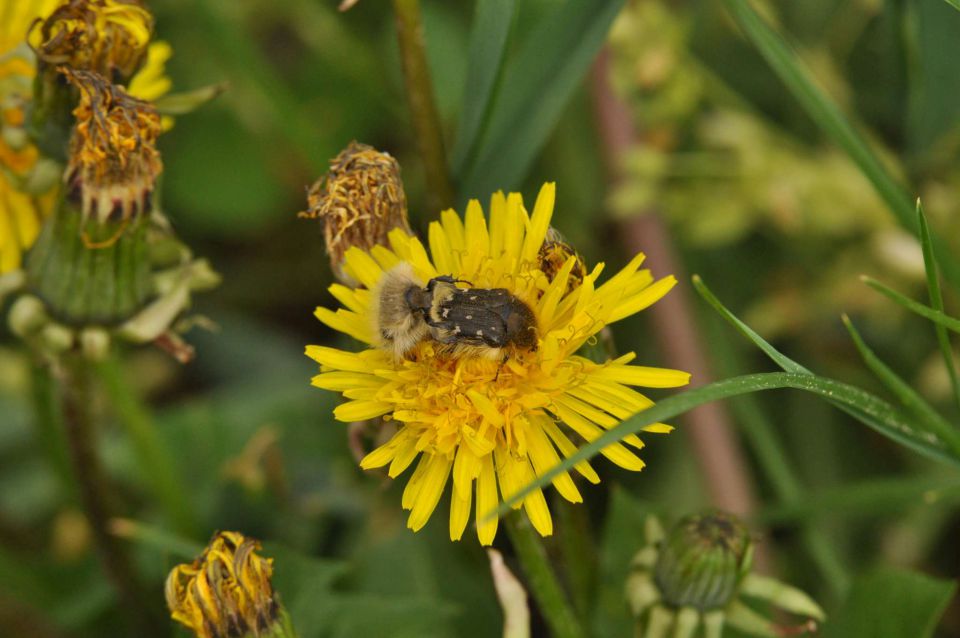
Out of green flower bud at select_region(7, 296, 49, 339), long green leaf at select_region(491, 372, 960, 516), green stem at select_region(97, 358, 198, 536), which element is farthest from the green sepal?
long green leaf at select_region(491, 372, 960, 516)

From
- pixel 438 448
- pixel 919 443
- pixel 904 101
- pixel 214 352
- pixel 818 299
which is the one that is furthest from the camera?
pixel 214 352

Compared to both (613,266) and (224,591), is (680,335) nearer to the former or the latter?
(613,266)

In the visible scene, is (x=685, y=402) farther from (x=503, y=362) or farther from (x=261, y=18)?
(x=261, y=18)

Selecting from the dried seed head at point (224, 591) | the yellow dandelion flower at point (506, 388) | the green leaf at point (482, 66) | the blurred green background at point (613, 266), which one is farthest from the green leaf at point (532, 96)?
the dried seed head at point (224, 591)

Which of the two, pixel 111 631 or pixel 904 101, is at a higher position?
pixel 904 101

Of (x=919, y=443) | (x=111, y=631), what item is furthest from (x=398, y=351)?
(x=111, y=631)
